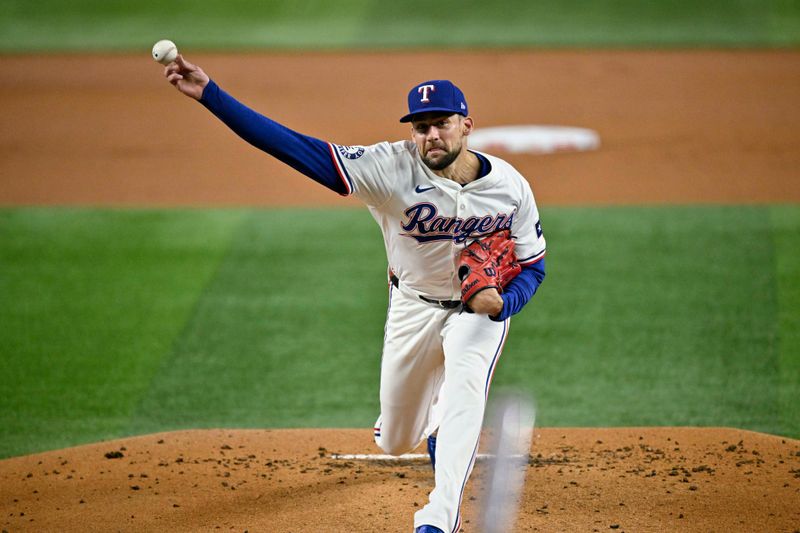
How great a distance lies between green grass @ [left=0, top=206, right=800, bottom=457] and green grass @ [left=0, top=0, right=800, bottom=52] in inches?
300

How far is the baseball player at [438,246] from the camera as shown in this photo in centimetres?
476

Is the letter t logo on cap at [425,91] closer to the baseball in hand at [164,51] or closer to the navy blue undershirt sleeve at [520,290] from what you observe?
the navy blue undershirt sleeve at [520,290]

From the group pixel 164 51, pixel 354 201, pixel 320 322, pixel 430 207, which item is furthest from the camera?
pixel 354 201

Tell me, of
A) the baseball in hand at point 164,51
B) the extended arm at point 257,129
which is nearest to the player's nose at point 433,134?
the extended arm at point 257,129

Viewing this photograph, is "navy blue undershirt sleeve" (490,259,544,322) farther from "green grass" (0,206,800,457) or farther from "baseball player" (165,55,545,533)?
"green grass" (0,206,800,457)

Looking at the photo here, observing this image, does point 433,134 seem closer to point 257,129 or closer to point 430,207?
point 430,207

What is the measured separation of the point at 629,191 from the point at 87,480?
6994 mm

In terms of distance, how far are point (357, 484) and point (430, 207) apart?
1522 mm

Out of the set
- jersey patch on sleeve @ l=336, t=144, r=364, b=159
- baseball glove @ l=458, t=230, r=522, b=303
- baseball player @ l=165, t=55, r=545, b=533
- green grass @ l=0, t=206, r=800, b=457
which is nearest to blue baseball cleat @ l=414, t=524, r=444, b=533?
baseball player @ l=165, t=55, r=545, b=533

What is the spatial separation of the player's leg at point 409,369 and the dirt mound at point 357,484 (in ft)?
1.04

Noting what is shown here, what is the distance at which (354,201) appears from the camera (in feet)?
36.6

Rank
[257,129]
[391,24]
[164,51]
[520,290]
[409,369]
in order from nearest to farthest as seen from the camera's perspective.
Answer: [164,51]
[257,129]
[520,290]
[409,369]
[391,24]

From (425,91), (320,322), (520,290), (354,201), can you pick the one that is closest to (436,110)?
(425,91)

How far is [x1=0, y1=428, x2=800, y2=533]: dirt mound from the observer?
5.09m
